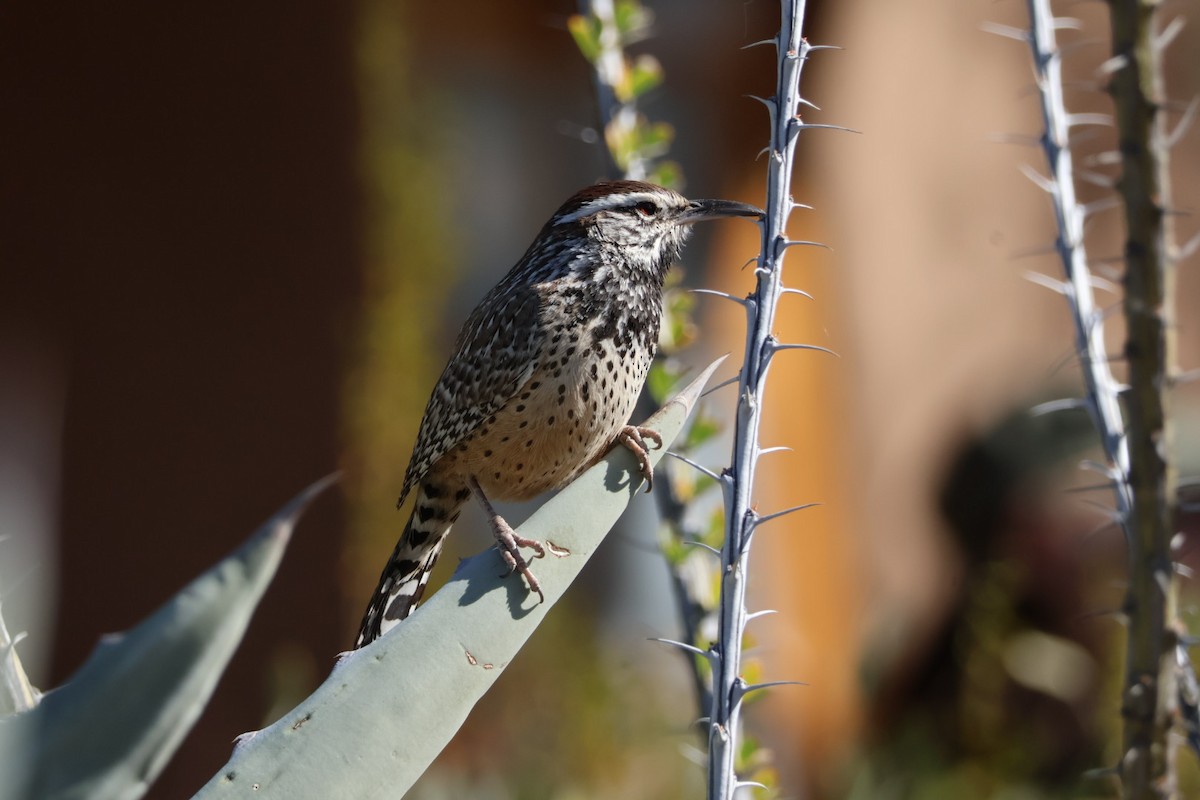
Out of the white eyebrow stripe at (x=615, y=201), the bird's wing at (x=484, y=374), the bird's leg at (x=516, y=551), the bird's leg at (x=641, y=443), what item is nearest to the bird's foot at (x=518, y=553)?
the bird's leg at (x=516, y=551)

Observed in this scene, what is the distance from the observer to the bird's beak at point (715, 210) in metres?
1.93

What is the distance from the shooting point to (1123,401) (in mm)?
1363

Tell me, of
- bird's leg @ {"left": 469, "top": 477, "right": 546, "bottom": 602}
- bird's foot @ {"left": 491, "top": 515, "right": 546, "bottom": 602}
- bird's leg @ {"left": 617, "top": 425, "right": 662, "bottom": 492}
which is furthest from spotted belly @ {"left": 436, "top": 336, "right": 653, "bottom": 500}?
bird's foot @ {"left": 491, "top": 515, "right": 546, "bottom": 602}

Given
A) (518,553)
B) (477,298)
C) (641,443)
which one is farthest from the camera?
(477,298)

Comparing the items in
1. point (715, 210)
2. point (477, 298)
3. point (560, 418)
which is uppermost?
point (715, 210)

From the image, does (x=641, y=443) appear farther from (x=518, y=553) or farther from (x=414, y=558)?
(x=414, y=558)

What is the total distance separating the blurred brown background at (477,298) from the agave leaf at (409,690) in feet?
7.89

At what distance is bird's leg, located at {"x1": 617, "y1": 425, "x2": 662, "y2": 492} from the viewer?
5.09 feet

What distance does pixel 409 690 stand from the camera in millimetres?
1144

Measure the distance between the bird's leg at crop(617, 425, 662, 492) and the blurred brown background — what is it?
2050mm

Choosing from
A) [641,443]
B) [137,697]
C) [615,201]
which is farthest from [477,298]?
Result: [137,697]

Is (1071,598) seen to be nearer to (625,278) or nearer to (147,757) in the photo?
(625,278)

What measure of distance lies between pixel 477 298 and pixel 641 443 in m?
3.26

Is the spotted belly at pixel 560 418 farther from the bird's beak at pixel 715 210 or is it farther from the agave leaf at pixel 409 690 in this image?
the agave leaf at pixel 409 690
